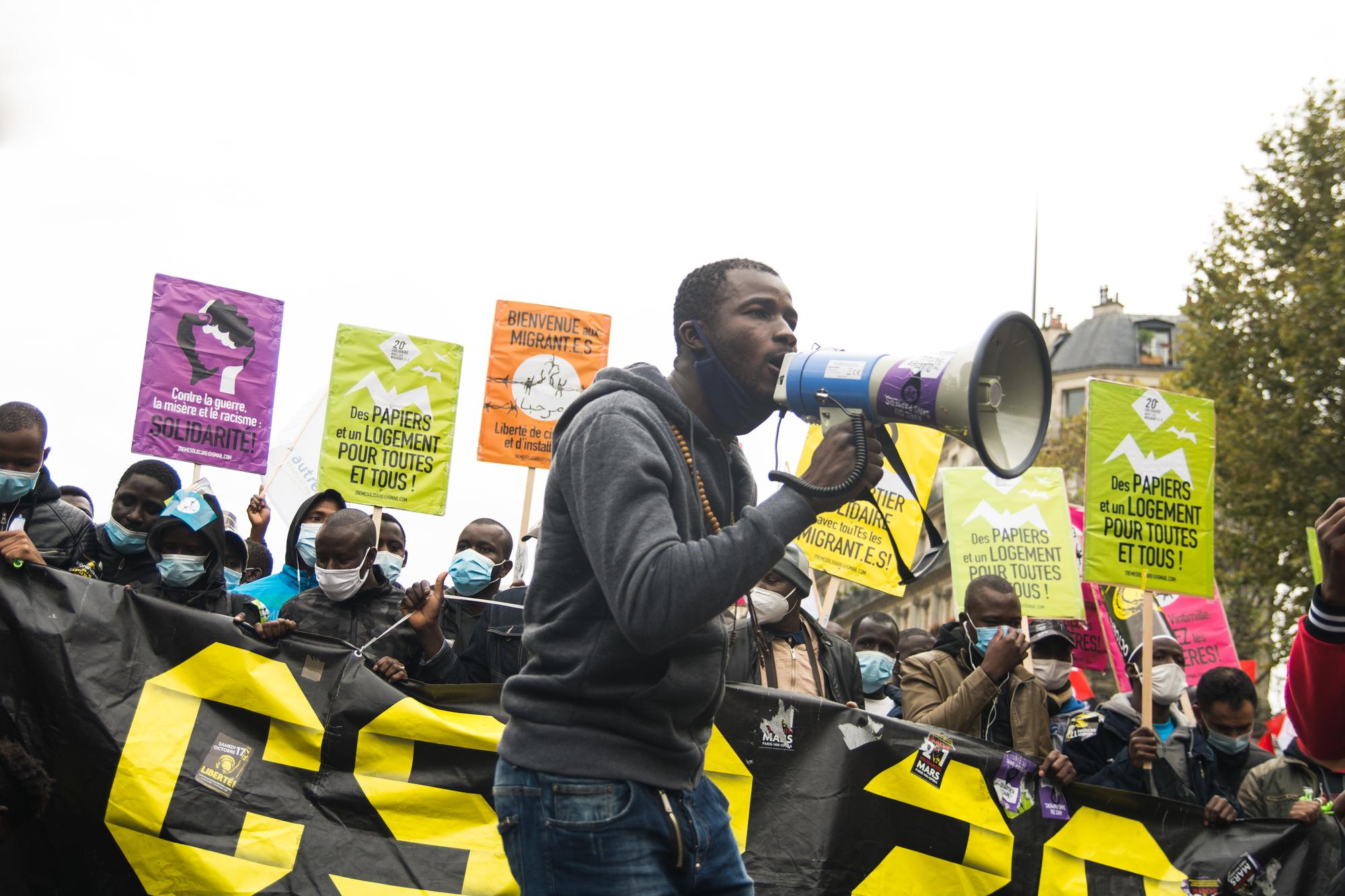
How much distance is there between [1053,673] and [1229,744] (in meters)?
1.09

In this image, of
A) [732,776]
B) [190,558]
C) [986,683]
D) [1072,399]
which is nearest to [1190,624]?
[986,683]

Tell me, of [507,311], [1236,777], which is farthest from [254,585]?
[1236,777]

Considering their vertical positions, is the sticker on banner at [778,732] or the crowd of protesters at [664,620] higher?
the crowd of protesters at [664,620]

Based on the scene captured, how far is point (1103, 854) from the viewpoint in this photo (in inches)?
211

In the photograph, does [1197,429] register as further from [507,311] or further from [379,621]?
[379,621]

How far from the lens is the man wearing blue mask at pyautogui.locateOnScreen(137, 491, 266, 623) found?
207 inches

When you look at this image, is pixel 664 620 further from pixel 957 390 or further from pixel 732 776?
pixel 732 776

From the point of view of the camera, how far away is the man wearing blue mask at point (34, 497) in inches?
204

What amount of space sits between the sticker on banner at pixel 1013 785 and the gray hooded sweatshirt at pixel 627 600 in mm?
3218

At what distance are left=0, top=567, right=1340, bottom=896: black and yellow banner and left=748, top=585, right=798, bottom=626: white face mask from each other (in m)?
0.44

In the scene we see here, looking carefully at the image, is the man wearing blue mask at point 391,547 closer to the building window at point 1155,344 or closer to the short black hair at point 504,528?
the short black hair at point 504,528

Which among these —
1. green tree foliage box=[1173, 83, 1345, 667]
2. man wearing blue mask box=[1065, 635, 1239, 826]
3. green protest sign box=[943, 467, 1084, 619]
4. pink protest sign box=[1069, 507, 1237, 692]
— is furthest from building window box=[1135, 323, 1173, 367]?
man wearing blue mask box=[1065, 635, 1239, 826]

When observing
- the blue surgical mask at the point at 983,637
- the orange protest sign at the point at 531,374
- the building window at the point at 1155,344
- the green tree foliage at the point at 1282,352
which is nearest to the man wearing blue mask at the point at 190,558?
the orange protest sign at the point at 531,374

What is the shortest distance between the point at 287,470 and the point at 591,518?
27.2 feet
